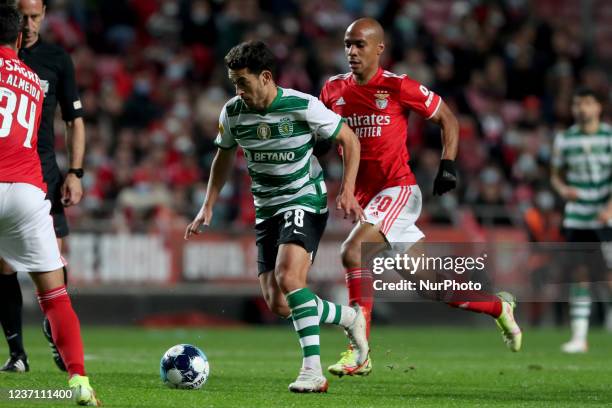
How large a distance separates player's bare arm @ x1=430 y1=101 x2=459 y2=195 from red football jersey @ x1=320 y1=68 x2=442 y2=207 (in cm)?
8

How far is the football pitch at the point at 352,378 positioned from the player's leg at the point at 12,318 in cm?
21

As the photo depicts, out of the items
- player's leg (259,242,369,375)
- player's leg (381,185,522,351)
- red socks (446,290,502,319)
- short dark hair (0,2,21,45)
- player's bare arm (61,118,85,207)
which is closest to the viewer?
short dark hair (0,2,21,45)

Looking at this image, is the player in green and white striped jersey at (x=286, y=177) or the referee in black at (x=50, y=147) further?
the referee in black at (x=50, y=147)

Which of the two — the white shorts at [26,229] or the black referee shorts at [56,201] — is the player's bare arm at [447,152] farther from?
the white shorts at [26,229]

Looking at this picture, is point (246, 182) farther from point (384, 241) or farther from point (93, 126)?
point (384, 241)

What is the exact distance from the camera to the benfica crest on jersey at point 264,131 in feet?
24.8

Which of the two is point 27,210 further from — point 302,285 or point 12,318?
point 12,318

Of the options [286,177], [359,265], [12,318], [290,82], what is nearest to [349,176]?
[286,177]

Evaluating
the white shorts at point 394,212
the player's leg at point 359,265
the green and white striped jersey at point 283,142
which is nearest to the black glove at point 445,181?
the white shorts at point 394,212

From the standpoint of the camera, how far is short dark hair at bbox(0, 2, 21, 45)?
6273mm

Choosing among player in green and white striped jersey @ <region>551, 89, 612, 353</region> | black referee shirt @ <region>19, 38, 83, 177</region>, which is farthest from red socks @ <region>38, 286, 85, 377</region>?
player in green and white striped jersey @ <region>551, 89, 612, 353</region>

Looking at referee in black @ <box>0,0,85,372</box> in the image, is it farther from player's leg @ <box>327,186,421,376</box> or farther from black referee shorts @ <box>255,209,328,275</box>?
player's leg @ <box>327,186,421,376</box>

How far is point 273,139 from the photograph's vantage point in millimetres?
7586

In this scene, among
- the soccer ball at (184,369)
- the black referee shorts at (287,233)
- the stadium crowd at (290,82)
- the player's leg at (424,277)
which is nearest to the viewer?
the soccer ball at (184,369)
